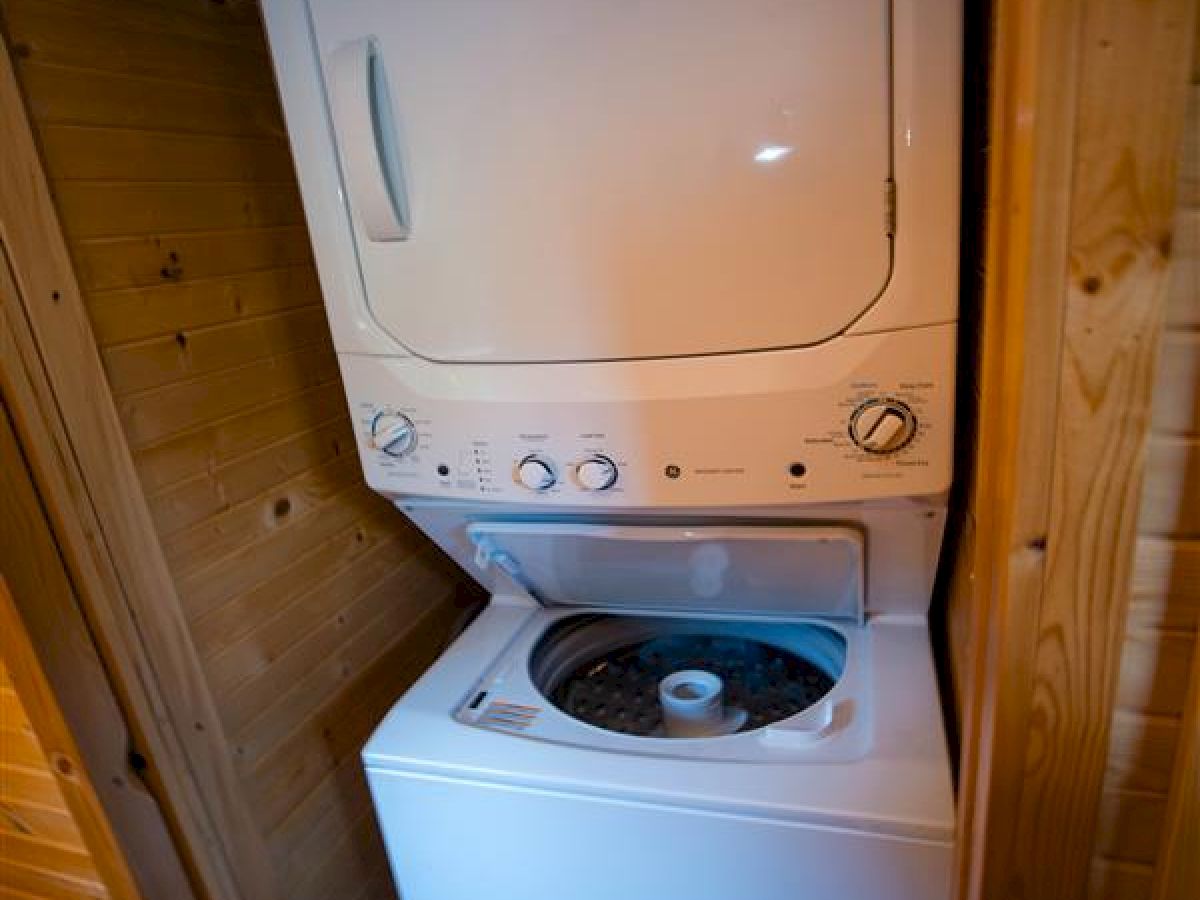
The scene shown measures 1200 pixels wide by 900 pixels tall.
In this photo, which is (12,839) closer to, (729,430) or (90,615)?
(90,615)

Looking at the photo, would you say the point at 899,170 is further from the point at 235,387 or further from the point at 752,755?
the point at 235,387

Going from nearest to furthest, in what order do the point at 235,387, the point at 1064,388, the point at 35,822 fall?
1. the point at 1064,388
2. the point at 235,387
3. the point at 35,822

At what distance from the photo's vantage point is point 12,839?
1.42 m

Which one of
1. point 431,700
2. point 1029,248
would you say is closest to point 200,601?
point 431,700

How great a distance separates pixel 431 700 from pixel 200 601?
0.38m

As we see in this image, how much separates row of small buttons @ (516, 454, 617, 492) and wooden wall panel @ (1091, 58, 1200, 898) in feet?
2.07

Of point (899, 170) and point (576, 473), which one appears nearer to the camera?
point (899, 170)

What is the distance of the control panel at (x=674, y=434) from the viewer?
0.94m

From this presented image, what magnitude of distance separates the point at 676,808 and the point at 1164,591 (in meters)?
0.64

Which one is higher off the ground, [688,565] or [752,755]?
[688,565]

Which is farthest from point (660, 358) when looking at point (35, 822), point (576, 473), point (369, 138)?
point (35, 822)

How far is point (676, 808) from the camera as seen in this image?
99 centimetres

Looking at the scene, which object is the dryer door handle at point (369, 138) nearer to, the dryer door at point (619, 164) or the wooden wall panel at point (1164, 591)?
the dryer door at point (619, 164)

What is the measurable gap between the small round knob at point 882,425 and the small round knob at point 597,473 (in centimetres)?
32
